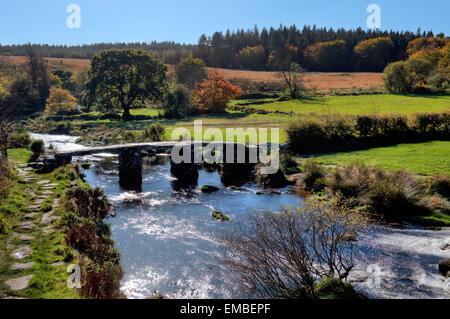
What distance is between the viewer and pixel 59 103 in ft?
189

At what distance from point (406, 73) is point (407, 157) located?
4150 centimetres

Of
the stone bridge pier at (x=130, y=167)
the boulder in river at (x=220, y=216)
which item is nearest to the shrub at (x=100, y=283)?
the boulder in river at (x=220, y=216)

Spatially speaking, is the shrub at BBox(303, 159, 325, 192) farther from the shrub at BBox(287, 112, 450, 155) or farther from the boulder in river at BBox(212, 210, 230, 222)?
the boulder in river at BBox(212, 210, 230, 222)

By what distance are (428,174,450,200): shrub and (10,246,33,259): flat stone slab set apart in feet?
54.6

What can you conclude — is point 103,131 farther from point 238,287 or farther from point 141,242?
point 238,287

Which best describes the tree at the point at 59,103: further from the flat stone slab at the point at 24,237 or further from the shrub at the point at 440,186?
the shrub at the point at 440,186

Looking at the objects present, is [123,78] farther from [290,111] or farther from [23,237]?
[23,237]

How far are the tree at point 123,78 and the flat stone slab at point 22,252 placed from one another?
4133 centimetres

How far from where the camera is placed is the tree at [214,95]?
171ft

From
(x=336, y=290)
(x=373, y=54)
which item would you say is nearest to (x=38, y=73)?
(x=336, y=290)

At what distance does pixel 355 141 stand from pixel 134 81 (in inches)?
1359
